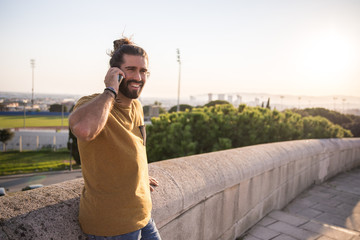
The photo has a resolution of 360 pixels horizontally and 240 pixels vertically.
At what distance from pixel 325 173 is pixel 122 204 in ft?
20.1

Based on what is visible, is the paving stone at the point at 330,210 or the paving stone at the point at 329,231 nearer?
the paving stone at the point at 329,231

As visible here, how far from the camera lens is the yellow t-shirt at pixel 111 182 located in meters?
1.27

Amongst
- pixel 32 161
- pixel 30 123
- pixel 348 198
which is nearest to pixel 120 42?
pixel 348 198

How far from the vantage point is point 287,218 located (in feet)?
11.7

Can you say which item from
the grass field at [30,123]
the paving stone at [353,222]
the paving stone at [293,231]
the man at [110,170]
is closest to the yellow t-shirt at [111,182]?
the man at [110,170]

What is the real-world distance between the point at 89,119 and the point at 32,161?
39.1 meters

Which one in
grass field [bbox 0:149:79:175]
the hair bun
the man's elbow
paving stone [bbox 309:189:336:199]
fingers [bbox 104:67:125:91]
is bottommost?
grass field [bbox 0:149:79:175]

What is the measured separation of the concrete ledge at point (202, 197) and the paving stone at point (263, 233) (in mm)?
113

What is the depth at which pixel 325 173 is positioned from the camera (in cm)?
610

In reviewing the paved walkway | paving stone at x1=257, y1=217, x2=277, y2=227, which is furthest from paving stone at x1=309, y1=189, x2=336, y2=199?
paving stone at x1=257, y1=217, x2=277, y2=227

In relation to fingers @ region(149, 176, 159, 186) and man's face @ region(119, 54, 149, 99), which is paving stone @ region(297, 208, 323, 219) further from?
man's face @ region(119, 54, 149, 99)

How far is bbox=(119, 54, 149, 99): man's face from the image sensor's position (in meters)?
1.50

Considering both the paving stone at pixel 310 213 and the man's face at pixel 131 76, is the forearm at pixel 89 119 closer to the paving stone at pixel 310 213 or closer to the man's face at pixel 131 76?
the man's face at pixel 131 76

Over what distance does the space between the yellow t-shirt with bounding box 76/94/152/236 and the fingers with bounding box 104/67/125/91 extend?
121mm
